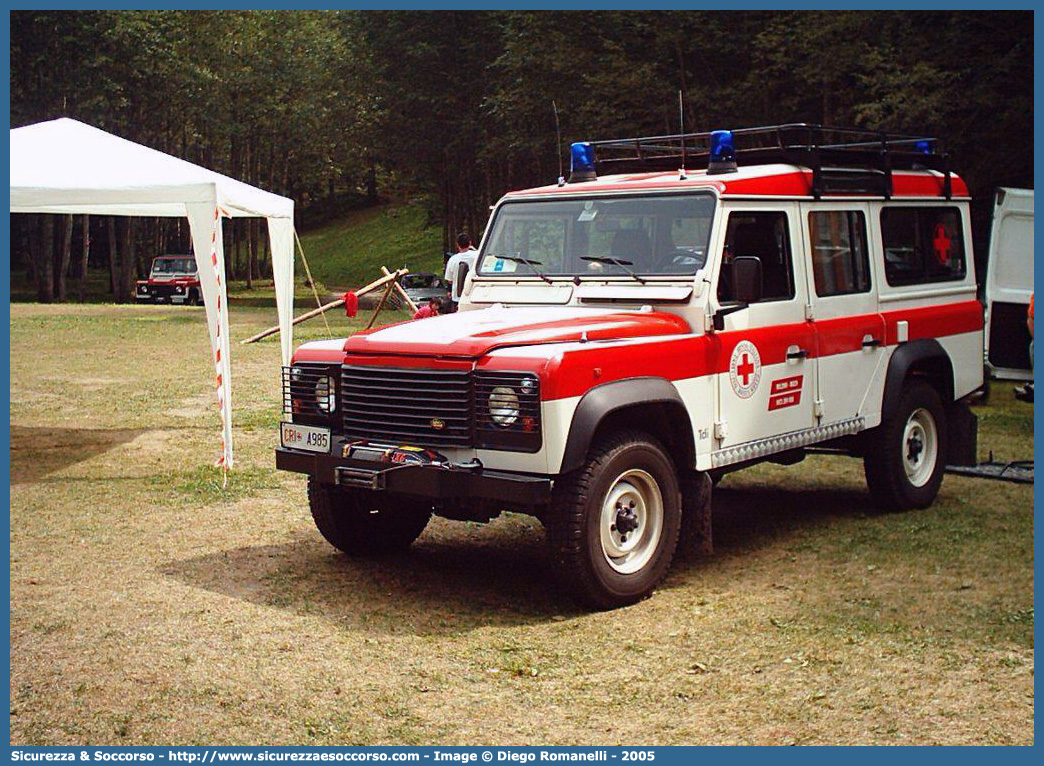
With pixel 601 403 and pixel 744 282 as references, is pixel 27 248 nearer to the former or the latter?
pixel 744 282

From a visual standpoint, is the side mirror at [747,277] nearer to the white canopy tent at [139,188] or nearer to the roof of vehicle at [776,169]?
the roof of vehicle at [776,169]

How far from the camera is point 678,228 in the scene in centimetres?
834

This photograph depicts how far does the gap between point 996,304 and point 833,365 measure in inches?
306

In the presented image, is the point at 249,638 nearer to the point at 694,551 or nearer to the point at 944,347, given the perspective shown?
the point at 694,551

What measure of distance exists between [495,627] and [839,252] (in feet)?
12.6

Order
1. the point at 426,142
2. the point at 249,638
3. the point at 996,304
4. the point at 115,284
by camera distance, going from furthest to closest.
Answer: the point at 115,284 < the point at 426,142 < the point at 996,304 < the point at 249,638

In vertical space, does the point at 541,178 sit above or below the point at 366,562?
above

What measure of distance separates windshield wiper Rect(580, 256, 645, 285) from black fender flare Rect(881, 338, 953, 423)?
240cm

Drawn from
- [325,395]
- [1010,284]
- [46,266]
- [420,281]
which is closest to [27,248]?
[46,266]

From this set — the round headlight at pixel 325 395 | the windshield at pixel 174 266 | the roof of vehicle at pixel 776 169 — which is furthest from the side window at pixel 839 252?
the windshield at pixel 174 266

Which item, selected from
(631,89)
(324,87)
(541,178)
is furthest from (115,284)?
(631,89)

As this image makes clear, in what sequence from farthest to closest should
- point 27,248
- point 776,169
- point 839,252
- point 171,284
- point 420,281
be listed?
point 27,248 → point 171,284 → point 420,281 → point 839,252 → point 776,169

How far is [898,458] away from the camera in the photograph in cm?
988

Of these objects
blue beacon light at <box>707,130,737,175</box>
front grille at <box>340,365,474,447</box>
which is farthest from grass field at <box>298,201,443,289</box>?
front grille at <box>340,365,474,447</box>
